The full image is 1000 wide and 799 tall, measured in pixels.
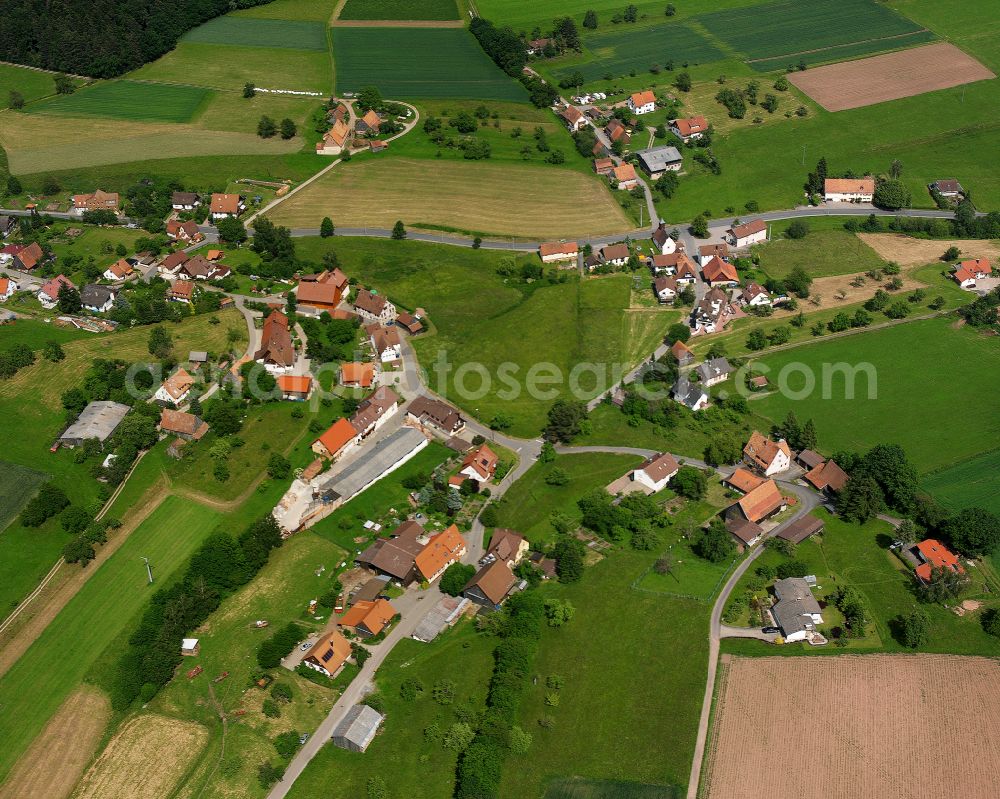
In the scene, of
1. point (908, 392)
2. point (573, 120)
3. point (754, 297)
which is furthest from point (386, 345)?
point (573, 120)

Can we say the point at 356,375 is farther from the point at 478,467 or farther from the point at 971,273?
the point at 971,273

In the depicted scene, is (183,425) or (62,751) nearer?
(62,751)

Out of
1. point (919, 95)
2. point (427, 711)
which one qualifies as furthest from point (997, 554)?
point (919, 95)

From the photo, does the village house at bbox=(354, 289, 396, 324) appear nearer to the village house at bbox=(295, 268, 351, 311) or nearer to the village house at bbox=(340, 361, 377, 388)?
the village house at bbox=(295, 268, 351, 311)

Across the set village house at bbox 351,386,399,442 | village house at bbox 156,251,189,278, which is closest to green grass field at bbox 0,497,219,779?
village house at bbox 351,386,399,442

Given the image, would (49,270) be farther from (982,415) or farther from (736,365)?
(982,415)

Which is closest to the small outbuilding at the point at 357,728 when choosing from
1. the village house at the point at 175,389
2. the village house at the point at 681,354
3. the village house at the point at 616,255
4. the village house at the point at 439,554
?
the village house at the point at 439,554
